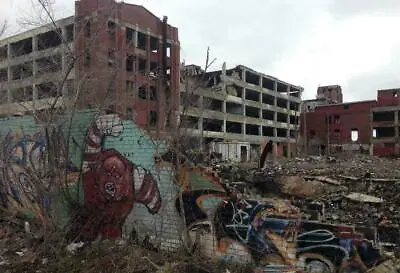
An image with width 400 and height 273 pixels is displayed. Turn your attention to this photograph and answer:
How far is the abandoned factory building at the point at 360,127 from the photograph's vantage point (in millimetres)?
59188

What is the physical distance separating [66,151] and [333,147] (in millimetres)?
57750

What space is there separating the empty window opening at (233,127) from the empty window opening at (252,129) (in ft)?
8.87

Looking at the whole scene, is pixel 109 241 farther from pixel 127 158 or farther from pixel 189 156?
pixel 189 156

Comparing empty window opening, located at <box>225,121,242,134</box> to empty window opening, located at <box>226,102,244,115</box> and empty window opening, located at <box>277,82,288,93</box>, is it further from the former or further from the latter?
empty window opening, located at <box>277,82,288,93</box>

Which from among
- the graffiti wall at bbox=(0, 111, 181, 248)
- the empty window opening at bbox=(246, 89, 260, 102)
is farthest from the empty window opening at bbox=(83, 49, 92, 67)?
the empty window opening at bbox=(246, 89, 260, 102)

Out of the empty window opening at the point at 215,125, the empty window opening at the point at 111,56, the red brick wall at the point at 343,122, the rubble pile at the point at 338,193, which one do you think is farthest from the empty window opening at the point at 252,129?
the empty window opening at the point at 111,56

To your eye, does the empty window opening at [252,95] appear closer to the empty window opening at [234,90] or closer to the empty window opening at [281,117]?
the empty window opening at [234,90]

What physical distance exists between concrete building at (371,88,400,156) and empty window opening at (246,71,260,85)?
695 inches

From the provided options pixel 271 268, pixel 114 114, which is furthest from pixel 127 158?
pixel 271 268

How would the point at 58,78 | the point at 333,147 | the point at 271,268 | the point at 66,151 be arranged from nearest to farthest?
1. the point at 271,268
2. the point at 66,151
3. the point at 58,78
4. the point at 333,147

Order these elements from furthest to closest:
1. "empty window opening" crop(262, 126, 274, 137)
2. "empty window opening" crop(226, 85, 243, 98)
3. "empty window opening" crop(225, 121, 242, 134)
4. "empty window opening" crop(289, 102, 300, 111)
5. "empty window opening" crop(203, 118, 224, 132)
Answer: "empty window opening" crop(289, 102, 300, 111)
"empty window opening" crop(262, 126, 274, 137)
"empty window opening" crop(225, 121, 242, 134)
"empty window opening" crop(226, 85, 243, 98)
"empty window opening" crop(203, 118, 224, 132)

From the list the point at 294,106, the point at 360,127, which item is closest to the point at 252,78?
the point at 294,106

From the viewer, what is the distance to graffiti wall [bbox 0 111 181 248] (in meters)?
6.73

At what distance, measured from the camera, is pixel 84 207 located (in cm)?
770
